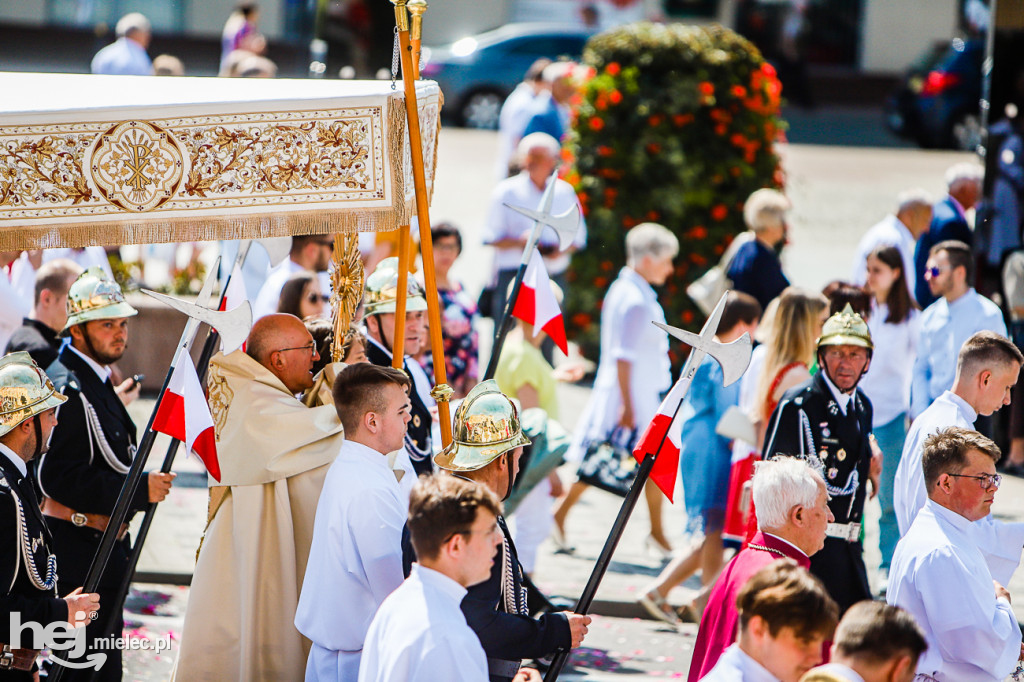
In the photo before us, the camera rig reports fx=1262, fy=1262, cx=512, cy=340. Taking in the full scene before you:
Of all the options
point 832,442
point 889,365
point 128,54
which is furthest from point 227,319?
point 128,54

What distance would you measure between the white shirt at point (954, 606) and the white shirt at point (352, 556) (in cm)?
174

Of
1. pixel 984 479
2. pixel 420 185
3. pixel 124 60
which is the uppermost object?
pixel 124 60

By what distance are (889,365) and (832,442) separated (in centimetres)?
208

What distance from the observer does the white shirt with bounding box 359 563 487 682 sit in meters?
3.18

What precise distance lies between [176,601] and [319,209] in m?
3.30

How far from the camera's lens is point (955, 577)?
13.8 ft

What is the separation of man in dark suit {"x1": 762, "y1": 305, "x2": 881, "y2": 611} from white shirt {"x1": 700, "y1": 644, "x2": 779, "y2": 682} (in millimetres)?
2173

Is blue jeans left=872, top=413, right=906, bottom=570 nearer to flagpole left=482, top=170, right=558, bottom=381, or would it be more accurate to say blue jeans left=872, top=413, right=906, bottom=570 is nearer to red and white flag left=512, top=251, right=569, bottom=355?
red and white flag left=512, top=251, right=569, bottom=355

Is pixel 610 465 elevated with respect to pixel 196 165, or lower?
lower

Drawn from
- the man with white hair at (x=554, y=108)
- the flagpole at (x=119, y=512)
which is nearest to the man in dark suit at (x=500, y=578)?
the flagpole at (x=119, y=512)

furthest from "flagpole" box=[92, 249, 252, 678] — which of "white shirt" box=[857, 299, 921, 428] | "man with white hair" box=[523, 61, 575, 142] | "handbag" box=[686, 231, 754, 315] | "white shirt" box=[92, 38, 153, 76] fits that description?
"white shirt" box=[92, 38, 153, 76]

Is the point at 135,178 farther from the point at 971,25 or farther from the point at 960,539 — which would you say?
the point at 971,25

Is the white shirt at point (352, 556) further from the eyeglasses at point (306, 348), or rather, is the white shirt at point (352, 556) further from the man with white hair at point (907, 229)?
the man with white hair at point (907, 229)

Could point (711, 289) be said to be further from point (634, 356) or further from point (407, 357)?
point (407, 357)
